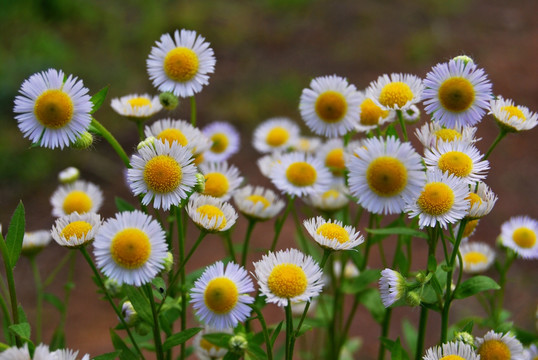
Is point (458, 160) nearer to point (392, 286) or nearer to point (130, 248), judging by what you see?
point (392, 286)

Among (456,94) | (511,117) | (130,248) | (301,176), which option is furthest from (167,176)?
(511,117)

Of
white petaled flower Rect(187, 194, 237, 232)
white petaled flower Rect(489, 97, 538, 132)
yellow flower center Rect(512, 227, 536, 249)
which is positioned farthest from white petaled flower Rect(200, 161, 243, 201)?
yellow flower center Rect(512, 227, 536, 249)

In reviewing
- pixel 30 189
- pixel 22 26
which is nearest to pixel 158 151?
pixel 30 189

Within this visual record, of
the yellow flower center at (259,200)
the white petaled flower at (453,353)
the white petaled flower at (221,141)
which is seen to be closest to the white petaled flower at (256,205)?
the yellow flower center at (259,200)

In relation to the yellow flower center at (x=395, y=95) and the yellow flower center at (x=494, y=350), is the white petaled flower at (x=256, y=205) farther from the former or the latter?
the yellow flower center at (x=494, y=350)

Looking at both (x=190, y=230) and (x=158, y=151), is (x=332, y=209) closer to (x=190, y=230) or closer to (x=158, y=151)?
(x=158, y=151)
